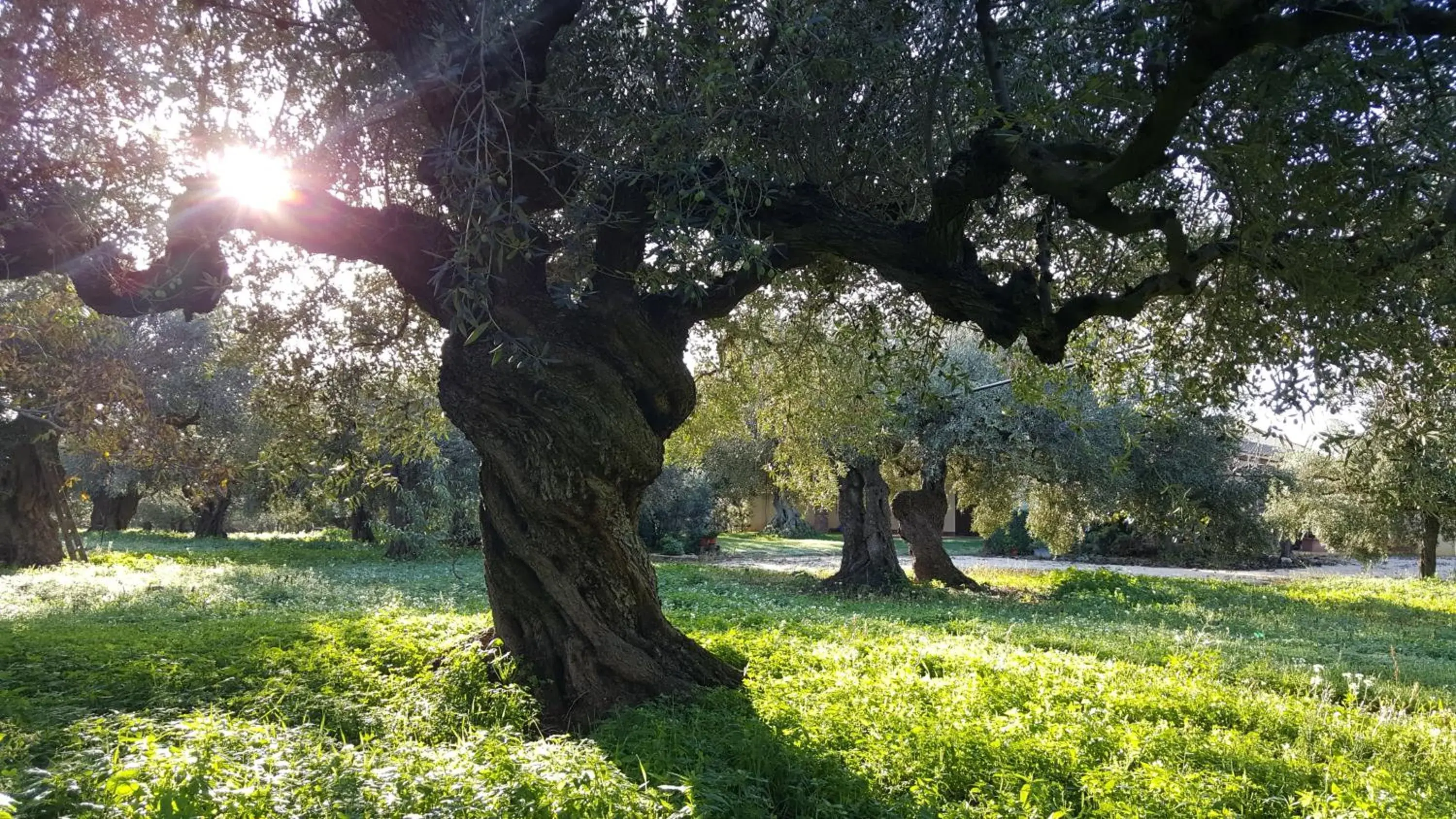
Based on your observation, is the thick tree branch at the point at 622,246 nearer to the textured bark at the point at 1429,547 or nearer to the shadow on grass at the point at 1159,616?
the shadow on grass at the point at 1159,616

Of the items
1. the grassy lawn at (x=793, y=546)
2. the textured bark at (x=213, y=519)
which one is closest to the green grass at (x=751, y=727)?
the grassy lawn at (x=793, y=546)

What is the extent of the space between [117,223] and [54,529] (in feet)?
49.0

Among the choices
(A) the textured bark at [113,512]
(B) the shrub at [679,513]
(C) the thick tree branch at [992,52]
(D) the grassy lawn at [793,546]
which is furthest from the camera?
(A) the textured bark at [113,512]

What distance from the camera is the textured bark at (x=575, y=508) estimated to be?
18.6 feet

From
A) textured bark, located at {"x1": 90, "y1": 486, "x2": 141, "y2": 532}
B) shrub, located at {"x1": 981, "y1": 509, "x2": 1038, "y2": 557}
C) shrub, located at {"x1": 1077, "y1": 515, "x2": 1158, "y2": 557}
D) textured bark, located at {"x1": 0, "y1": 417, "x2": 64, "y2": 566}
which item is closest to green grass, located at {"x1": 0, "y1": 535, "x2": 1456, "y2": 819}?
textured bark, located at {"x1": 0, "y1": 417, "x2": 64, "y2": 566}

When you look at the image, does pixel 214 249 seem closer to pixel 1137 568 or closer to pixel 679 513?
pixel 679 513

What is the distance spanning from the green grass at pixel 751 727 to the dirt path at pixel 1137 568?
15.6 meters

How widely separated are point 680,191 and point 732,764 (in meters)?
3.21

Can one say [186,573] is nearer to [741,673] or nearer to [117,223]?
[117,223]

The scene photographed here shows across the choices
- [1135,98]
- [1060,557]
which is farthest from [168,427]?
[1060,557]

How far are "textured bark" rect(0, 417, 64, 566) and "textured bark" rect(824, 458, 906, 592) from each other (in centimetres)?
1640

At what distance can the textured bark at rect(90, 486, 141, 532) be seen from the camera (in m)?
33.9

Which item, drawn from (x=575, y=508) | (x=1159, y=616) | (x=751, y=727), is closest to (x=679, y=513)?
(x=1159, y=616)

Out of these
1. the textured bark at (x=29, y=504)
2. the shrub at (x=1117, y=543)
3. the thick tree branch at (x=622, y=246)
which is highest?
the thick tree branch at (x=622, y=246)
